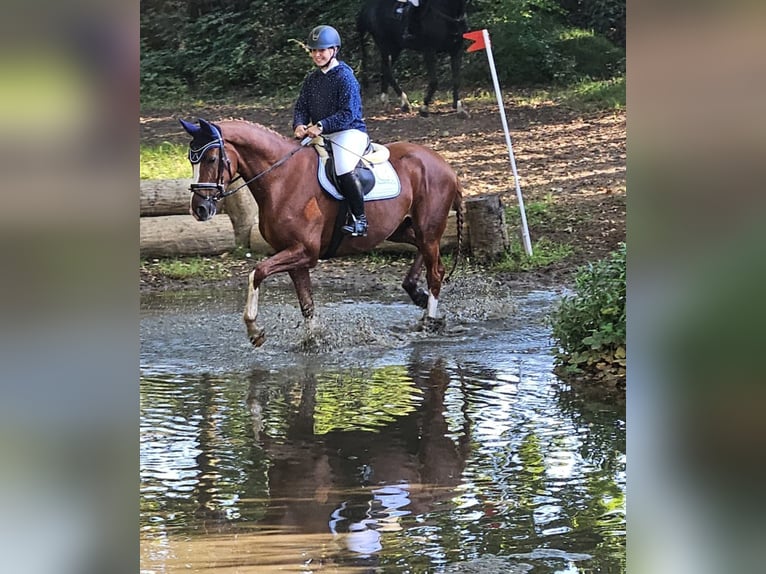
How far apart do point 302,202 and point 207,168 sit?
77cm

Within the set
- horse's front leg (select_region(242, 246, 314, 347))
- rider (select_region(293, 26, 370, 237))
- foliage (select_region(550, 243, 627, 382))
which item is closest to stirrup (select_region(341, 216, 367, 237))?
rider (select_region(293, 26, 370, 237))

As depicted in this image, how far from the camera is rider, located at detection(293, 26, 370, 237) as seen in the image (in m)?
6.30

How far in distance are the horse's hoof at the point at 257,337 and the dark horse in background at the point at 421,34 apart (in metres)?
3.16

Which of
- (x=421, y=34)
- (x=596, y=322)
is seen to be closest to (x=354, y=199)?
(x=596, y=322)

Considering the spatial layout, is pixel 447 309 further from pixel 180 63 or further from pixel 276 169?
pixel 180 63

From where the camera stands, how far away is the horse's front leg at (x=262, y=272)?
20.9 ft

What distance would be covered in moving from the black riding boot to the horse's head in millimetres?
897

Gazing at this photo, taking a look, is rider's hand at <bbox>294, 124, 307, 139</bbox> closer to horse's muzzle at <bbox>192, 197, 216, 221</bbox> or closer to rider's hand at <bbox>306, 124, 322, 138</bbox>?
rider's hand at <bbox>306, 124, 322, 138</bbox>

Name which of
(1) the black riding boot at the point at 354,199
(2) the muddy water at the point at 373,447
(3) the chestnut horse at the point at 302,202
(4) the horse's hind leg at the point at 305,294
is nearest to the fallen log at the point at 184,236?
(2) the muddy water at the point at 373,447

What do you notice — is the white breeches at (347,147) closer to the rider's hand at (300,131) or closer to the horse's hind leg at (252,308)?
the rider's hand at (300,131)

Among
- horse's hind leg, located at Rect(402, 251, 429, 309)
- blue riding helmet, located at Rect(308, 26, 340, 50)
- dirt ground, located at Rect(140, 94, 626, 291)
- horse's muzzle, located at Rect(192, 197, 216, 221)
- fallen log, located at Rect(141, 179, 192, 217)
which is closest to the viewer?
horse's muzzle, located at Rect(192, 197, 216, 221)

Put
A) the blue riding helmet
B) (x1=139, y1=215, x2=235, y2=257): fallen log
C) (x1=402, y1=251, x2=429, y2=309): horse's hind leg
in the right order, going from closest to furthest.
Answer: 1. the blue riding helmet
2. (x1=402, y1=251, x2=429, y2=309): horse's hind leg
3. (x1=139, y1=215, x2=235, y2=257): fallen log

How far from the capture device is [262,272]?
6.36m
